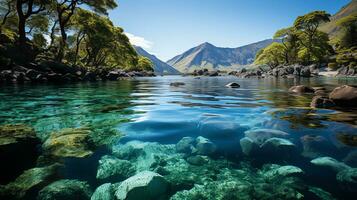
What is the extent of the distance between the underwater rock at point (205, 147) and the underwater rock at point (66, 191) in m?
2.20

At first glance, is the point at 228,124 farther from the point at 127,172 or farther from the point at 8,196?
the point at 8,196

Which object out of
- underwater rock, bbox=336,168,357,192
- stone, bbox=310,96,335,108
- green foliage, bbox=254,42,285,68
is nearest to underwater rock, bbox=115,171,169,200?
underwater rock, bbox=336,168,357,192

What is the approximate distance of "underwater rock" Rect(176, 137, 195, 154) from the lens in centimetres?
470

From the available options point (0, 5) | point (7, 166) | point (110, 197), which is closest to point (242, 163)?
point (110, 197)

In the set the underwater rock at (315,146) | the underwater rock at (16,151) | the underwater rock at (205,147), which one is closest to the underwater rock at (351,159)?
the underwater rock at (315,146)

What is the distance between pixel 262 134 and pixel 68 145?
13.9 ft

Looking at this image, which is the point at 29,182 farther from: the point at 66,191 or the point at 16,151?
the point at 16,151

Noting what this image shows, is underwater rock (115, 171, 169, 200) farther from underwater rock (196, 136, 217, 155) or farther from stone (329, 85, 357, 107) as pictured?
stone (329, 85, 357, 107)

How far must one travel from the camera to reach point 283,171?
12.3ft

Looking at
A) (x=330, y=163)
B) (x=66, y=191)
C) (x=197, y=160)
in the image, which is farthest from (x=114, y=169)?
(x=330, y=163)

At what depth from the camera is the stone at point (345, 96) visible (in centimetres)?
892

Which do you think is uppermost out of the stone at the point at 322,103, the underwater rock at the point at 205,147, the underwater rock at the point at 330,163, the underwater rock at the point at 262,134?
the stone at the point at 322,103

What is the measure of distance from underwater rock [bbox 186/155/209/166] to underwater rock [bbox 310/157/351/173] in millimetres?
1904

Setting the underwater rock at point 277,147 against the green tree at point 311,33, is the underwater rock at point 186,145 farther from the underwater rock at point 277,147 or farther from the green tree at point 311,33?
the green tree at point 311,33
